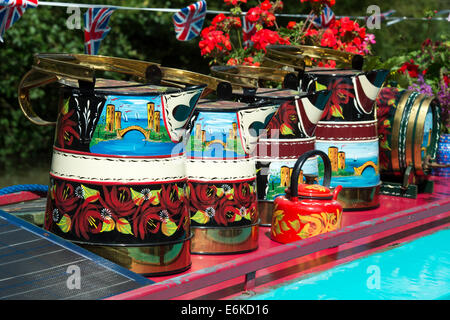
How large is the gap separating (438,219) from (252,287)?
4.03 ft

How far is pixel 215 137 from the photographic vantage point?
2014 mm

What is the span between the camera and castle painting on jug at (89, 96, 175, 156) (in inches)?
68.5

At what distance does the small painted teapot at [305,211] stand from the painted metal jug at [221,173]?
0.17 m

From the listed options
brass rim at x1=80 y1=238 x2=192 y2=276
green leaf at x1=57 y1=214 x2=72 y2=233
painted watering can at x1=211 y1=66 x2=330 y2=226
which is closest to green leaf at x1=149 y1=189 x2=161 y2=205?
brass rim at x1=80 y1=238 x2=192 y2=276

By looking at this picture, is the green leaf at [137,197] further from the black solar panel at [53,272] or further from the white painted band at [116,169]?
the black solar panel at [53,272]

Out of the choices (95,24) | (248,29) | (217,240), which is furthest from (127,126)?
(248,29)

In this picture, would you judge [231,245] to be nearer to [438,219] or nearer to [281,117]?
[281,117]

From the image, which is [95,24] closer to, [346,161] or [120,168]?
[346,161]

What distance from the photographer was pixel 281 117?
2.34m

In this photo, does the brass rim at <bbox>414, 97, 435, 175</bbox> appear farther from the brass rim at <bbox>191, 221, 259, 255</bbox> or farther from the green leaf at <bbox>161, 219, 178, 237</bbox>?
the green leaf at <bbox>161, 219, 178, 237</bbox>

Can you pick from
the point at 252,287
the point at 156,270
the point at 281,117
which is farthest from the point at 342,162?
the point at 156,270

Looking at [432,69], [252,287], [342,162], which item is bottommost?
[252,287]

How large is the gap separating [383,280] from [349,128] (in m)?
0.77

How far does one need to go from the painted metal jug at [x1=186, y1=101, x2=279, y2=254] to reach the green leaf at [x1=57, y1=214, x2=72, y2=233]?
385 mm
